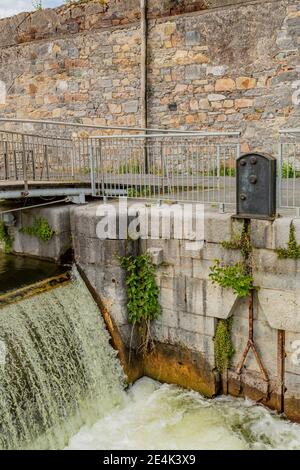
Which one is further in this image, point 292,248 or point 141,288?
point 141,288

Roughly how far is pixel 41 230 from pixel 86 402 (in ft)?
8.78

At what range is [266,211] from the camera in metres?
5.58

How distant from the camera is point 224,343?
6.22m

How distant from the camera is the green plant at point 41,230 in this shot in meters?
7.19

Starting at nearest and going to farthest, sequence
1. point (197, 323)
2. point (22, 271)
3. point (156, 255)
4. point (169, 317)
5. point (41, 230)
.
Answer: point (197, 323) < point (156, 255) < point (169, 317) < point (22, 271) < point (41, 230)

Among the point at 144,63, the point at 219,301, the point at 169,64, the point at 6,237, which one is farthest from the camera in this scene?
the point at 144,63

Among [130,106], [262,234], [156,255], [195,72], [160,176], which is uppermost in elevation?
[195,72]

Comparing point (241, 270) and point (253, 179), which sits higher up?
point (253, 179)

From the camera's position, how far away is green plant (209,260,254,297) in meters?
5.83

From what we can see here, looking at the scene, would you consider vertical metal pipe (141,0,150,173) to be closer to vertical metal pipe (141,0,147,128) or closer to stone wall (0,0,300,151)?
vertical metal pipe (141,0,147,128)

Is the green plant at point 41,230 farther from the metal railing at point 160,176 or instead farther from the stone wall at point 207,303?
the metal railing at point 160,176

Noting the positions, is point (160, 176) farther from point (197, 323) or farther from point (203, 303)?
point (197, 323)

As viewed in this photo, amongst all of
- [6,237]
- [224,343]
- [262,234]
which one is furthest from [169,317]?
[6,237]

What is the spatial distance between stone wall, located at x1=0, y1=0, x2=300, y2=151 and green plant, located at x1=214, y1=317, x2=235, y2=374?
15.8 ft
